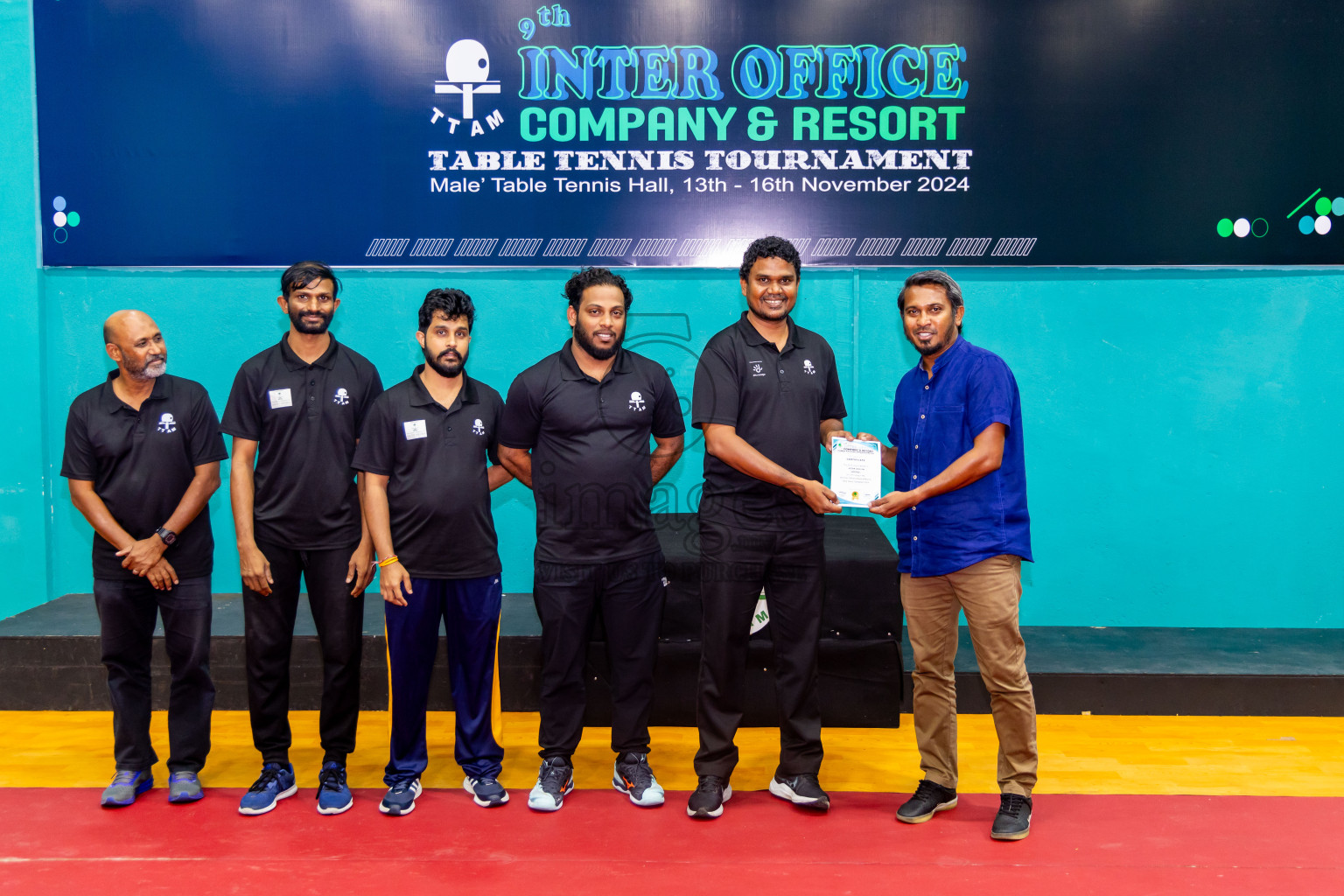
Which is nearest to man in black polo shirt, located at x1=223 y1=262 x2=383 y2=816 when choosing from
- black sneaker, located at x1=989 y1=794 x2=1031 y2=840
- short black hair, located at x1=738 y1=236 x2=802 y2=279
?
short black hair, located at x1=738 y1=236 x2=802 y2=279

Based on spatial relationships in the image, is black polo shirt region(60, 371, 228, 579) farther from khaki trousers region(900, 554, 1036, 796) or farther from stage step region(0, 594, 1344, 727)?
khaki trousers region(900, 554, 1036, 796)

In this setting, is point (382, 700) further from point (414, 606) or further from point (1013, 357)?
point (1013, 357)

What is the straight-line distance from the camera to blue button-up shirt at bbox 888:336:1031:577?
10.1ft

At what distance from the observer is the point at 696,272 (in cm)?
488

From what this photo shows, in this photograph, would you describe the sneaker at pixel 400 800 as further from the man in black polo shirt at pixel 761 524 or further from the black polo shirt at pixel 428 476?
the man in black polo shirt at pixel 761 524

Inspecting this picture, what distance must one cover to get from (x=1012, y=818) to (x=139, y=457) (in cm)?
295

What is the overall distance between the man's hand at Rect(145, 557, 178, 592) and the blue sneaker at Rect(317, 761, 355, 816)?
0.77 m

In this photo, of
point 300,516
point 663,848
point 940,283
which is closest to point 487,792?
point 663,848

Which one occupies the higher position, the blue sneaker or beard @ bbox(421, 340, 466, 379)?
beard @ bbox(421, 340, 466, 379)

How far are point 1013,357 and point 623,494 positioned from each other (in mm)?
2446

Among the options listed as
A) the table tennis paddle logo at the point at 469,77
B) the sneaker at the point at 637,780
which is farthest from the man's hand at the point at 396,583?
the table tennis paddle logo at the point at 469,77

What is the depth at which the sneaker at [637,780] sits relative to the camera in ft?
10.9

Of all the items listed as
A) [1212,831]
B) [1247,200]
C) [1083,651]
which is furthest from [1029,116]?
[1212,831]

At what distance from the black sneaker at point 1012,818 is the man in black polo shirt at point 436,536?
5.10 ft
